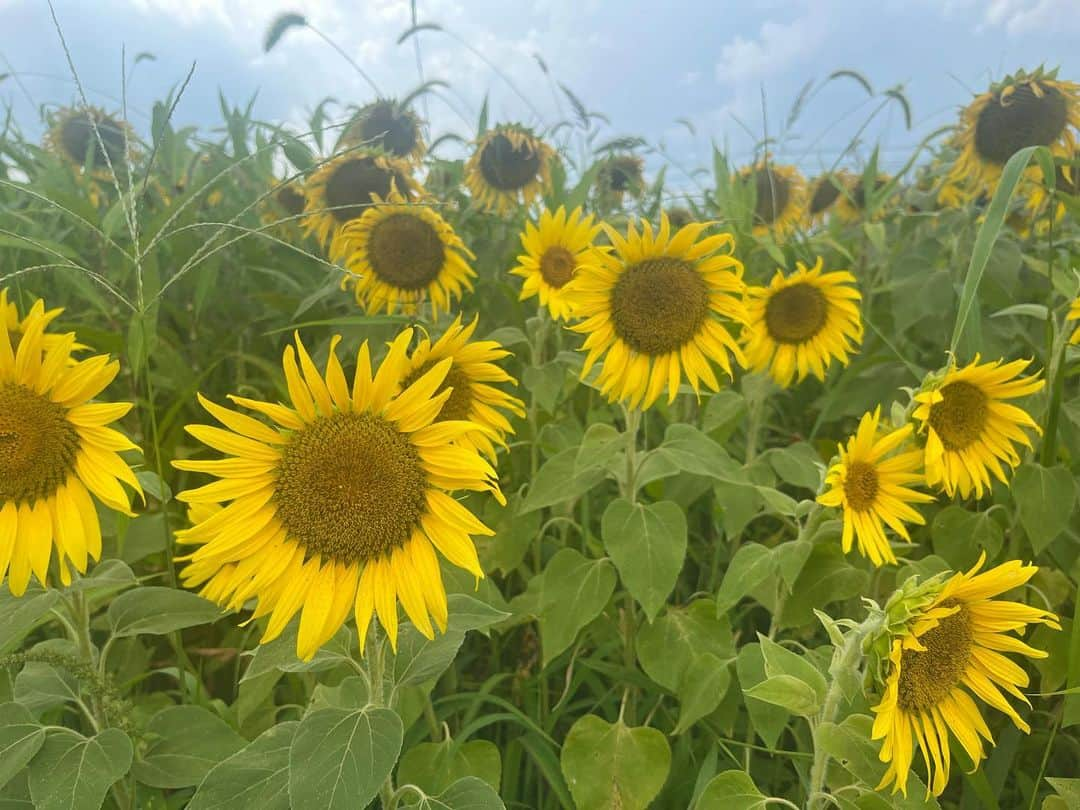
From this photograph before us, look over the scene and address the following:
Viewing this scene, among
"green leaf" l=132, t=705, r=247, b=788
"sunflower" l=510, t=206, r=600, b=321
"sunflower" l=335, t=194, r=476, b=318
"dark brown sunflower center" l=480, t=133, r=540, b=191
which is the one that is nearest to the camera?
"green leaf" l=132, t=705, r=247, b=788

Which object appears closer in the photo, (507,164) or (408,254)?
(408,254)

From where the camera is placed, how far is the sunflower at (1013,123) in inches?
142

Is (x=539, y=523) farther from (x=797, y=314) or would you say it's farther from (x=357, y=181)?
(x=357, y=181)

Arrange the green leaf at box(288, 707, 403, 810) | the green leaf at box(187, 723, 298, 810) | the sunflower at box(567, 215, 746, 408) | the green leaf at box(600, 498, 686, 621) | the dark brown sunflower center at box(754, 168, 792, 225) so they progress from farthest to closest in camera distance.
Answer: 1. the dark brown sunflower center at box(754, 168, 792, 225)
2. the sunflower at box(567, 215, 746, 408)
3. the green leaf at box(600, 498, 686, 621)
4. the green leaf at box(187, 723, 298, 810)
5. the green leaf at box(288, 707, 403, 810)

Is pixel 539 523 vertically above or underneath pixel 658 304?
underneath

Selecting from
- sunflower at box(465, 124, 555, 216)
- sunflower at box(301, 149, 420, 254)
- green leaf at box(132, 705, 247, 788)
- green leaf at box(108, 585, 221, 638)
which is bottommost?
green leaf at box(132, 705, 247, 788)

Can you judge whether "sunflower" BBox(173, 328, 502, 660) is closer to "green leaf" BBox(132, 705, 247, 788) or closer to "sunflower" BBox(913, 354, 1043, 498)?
"green leaf" BBox(132, 705, 247, 788)

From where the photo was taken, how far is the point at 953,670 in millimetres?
1435

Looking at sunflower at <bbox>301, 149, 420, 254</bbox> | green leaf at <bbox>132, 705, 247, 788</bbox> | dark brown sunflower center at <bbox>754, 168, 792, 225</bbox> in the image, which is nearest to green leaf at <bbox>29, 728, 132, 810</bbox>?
green leaf at <bbox>132, 705, 247, 788</bbox>

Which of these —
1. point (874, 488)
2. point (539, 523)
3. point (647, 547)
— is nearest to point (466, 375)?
point (539, 523)

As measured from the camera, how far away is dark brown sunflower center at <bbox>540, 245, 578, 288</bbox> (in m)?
2.91

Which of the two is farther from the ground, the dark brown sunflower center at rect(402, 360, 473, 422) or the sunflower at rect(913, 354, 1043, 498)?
the sunflower at rect(913, 354, 1043, 498)

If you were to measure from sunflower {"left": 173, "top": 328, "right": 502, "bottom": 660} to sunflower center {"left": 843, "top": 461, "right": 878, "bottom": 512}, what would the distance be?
1166 millimetres

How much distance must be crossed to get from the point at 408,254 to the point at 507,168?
6.28ft
